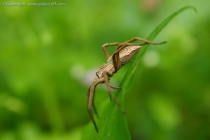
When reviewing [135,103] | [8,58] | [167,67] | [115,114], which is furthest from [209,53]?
[115,114]

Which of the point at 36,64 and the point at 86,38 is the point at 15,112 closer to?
the point at 36,64

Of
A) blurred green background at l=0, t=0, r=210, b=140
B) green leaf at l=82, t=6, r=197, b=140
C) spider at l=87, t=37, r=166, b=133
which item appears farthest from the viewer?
blurred green background at l=0, t=0, r=210, b=140

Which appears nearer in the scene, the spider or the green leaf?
the green leaf

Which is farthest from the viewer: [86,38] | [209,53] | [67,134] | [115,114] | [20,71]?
[86,38]

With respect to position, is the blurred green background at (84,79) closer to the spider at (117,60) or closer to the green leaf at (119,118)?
the spider at (117,60)

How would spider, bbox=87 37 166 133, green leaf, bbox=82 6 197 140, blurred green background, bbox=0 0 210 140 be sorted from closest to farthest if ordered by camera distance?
green leaf, bbox=82 6 197 140 < spider, bbox=87 37 166 133 < blurred green background, bbox=0 0 210 140

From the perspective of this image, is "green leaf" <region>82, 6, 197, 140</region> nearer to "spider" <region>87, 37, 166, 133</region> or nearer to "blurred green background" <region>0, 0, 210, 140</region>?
"spider" <region>87, 37, 166, 133</region>

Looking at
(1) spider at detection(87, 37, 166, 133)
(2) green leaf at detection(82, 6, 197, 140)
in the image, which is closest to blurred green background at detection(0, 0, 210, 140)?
(1) spider at detection(87, 37, 166, 133)

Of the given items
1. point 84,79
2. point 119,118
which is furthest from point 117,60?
point 84,79
